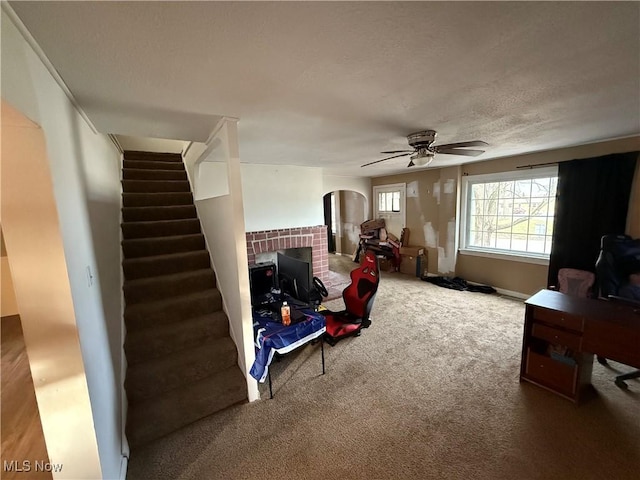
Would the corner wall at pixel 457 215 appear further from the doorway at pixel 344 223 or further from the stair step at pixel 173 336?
the stair step at pixel 173 336

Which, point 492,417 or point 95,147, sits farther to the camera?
point 95,147

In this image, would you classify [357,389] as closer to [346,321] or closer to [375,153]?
[346,321]

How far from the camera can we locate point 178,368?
2166 millimetres

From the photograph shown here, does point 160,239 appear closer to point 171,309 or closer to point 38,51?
point 171,309

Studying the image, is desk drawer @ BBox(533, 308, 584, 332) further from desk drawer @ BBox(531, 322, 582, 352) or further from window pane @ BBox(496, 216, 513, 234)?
window pane @ BBox(496, 216, 513, 234)

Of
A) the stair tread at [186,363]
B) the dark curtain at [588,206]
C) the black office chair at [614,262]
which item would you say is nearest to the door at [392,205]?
the dark curtain at [588,206]

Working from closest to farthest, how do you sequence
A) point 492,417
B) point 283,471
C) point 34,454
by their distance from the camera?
point 283,471, point 34,454, point 492,417

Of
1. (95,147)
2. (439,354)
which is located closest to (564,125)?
(439,354)

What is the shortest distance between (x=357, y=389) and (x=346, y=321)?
0.81 meters

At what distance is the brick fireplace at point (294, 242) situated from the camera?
13.2 feet

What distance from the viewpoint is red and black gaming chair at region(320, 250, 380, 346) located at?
2818 millimetres

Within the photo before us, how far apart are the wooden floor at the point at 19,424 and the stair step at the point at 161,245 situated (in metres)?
1.43

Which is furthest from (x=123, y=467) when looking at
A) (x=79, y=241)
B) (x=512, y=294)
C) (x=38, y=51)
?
(x=512, y=294)

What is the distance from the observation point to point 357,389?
2.22 metres
